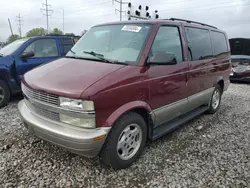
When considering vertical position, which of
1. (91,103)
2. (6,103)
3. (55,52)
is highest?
(91,103)

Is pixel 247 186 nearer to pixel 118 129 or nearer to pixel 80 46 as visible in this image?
pixel 118 129

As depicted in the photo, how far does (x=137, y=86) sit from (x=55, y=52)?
4224 mm

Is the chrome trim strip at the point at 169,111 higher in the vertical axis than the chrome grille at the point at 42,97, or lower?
lower

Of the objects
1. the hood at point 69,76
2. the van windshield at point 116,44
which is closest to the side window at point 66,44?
the van windshield at point 116,44

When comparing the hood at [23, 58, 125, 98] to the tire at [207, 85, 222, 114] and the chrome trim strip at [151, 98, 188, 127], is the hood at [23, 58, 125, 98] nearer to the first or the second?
the chrome trim strip at [151, 98, 188, 127]

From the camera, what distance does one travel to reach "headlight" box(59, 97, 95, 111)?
7.52ft

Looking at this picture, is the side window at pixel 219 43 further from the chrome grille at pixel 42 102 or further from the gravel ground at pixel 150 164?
the chrome grille at pixel 42 102

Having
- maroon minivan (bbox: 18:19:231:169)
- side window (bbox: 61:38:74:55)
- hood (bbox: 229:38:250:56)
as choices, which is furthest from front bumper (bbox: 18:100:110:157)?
hood (bbox: 229:38:250:56)

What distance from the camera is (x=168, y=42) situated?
11.1 ft

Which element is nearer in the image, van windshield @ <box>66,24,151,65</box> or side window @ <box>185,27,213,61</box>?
van windshield @ <box>66,24,151,65</box>

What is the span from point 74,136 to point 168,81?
164 centimetres

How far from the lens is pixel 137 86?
274 cm

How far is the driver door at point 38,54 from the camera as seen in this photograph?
5.40 metres

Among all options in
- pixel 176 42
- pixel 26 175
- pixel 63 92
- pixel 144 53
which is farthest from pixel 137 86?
pixel 26 175
